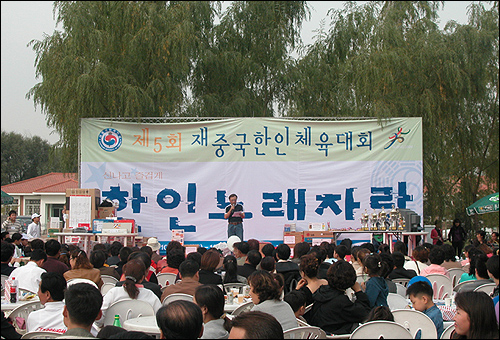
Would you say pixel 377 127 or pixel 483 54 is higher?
pixel 483 54

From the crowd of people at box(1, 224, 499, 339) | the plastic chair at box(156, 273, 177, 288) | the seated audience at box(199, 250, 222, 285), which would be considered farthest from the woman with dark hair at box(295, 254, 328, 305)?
the plastic chair at box(156, 273, 177, 288)

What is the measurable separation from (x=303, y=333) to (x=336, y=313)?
0.80 metres

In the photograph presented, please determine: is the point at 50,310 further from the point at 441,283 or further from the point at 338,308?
the point at 441,283

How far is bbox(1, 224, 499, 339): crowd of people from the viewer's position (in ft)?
8.79

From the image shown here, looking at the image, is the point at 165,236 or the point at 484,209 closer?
the point at 165,236

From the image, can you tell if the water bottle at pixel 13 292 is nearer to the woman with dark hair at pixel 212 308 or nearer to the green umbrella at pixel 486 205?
the woman with dark hair at pixel 212 308

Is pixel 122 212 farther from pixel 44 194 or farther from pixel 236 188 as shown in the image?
pixel 44 194

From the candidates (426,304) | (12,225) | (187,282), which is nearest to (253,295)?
(187,282)

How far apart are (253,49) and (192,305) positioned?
11469 mm

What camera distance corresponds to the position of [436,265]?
20.7ft

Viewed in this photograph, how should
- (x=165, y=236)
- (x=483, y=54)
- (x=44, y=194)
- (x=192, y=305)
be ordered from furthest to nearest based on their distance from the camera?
(x=44, y=194) < (x=483, y=54) < (x=165, y=236) < (x=192, y=305)

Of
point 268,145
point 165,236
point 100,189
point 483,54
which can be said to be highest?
point 483,54

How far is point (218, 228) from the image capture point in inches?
472

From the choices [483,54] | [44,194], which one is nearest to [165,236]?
[483,54]
